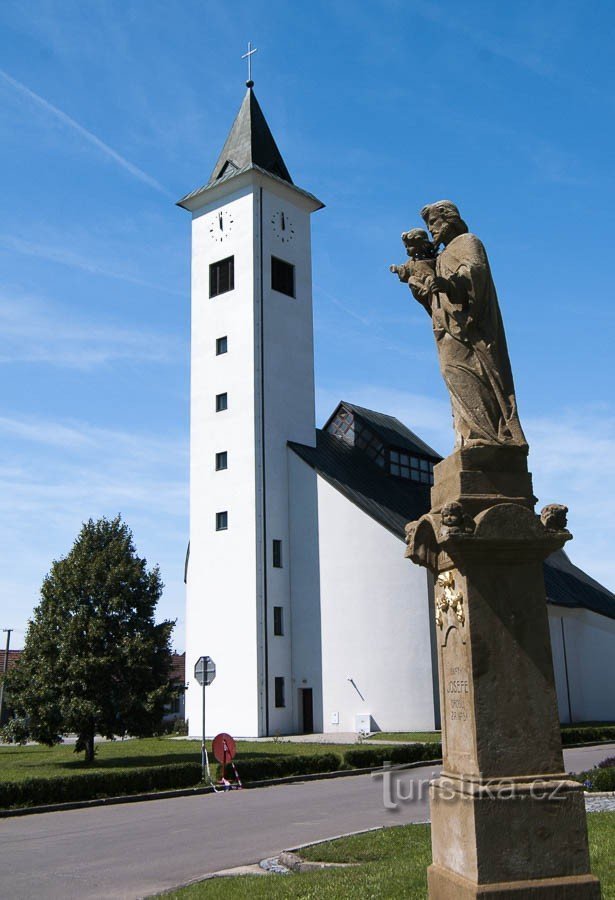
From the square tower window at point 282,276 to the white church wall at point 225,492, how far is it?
5.85ft

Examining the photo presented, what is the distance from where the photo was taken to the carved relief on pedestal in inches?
281

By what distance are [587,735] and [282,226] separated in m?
27.6

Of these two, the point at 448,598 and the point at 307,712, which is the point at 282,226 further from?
the point at 448,598

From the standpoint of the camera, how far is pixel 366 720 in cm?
3694

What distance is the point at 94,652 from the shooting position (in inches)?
1054

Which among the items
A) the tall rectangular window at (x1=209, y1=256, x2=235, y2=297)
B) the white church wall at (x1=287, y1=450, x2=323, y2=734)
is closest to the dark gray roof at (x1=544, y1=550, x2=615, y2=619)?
the white church wall at (x1=287, y1=450, x2=323, y2=734)

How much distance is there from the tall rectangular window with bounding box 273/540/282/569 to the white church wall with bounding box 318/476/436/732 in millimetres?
1910

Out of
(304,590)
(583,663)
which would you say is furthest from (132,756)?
(583,663)

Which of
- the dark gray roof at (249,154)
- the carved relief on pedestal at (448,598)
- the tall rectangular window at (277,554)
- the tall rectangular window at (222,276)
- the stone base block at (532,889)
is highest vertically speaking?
the dark gray roof at (249,154)

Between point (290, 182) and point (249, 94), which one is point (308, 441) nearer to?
point (290, 182)

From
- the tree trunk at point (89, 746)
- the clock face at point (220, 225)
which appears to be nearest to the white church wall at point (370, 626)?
the tree trunk at point (89, 746)

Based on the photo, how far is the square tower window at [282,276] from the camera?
143 ft

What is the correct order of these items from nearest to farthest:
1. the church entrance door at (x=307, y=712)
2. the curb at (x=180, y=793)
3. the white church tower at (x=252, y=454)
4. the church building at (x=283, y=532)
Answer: the curb at (x=180, y=793), the church building at (x=283, y=532), the white church tower at (x=252, y=454), the church entrance door at (x=307, y=712)

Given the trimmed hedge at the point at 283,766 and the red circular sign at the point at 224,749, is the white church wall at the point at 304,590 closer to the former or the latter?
the trimmed hedge at the point at 283,766
